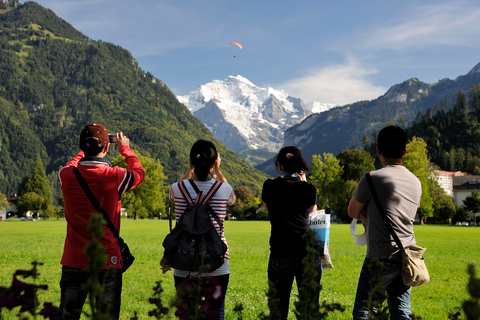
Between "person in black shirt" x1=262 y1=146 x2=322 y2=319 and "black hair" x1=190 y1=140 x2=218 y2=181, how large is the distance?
0.74 meters

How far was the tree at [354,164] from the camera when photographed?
81.2 metres

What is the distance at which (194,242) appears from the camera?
4.65 meters

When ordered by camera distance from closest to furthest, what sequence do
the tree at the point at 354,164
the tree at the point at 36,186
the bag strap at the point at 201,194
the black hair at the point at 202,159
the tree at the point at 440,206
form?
1. the bag strap at the point at 201,194
2. the black hair at the point at 202,159
3. the tree at the point at 440,206
4. the tree at the point at 354,164
5. the tree at the point at 36,186

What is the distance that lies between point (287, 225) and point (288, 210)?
180 millimetres

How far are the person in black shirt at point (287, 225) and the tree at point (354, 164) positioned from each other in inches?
3065

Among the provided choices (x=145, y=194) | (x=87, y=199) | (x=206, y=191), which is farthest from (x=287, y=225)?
(x=145, y=194)

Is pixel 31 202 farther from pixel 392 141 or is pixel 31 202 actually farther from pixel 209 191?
pixel 392 141

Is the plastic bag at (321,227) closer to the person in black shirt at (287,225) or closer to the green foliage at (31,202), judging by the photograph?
the person in black shirt at (287,225)

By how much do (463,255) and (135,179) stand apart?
19.8 meters

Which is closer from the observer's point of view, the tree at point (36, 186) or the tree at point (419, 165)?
the tree at point (419, 165)

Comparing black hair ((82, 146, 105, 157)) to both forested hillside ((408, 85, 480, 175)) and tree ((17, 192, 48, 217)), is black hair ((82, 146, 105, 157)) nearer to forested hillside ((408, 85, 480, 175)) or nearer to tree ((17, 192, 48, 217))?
tree ((17, 192, 48, 217))

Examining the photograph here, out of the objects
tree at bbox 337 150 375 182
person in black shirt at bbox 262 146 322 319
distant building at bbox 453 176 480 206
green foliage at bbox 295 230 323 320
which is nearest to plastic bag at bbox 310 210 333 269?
person in black shirt at bbox 262 146 322 319

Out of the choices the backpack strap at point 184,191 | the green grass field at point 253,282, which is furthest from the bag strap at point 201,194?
the green grass field at point 253,282

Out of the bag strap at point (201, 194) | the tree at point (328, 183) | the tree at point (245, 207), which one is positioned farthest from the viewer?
the tree at point (245, 207)
